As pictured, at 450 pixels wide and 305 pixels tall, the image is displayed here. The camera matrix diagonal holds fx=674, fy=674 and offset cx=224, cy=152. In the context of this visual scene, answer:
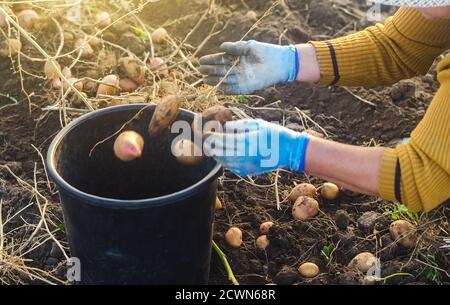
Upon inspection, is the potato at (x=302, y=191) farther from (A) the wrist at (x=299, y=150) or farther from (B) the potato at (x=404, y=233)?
(A) the wrist at (x=299, y=150)

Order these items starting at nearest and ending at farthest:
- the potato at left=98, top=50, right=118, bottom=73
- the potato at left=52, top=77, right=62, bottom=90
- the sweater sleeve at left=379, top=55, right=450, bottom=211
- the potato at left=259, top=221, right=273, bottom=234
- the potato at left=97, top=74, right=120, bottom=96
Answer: the sweater sleeve at left=379, top=55, right=450, bottom=211 < the potato at left=259, top=221, right=273, bottom=234 < the potato at left=97, top=74, right=120, bottom=96 < the potato at left=52, top=77, right=62, bottom=90 < the potato at left=98, top=50, right=118, bottom=73

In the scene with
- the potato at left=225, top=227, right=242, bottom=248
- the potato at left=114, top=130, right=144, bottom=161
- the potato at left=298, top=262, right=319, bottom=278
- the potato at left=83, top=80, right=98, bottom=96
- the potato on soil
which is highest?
the potato on soil

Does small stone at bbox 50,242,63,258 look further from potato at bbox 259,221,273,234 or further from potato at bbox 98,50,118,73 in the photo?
potato at bbox 98,50,118,73

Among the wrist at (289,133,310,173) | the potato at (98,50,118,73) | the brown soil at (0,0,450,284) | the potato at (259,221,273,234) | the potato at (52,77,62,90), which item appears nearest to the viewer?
the wrist at (289,133,310,173)

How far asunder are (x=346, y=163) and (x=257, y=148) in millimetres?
258

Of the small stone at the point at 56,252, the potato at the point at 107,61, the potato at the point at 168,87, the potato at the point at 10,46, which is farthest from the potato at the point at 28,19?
the small stone at the point at 56,252

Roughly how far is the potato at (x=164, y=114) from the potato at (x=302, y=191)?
68 cm

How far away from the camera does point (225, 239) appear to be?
7.84ft

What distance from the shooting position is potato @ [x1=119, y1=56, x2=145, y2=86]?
2832 mm

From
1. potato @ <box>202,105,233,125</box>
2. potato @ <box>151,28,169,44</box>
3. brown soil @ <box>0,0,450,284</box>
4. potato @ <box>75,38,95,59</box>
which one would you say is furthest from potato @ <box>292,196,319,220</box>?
potato @ <box>75,38,95,59</box>

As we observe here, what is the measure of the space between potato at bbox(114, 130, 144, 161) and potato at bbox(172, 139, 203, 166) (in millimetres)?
121

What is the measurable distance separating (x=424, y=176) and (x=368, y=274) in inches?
20.3

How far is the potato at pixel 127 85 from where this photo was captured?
283cm
